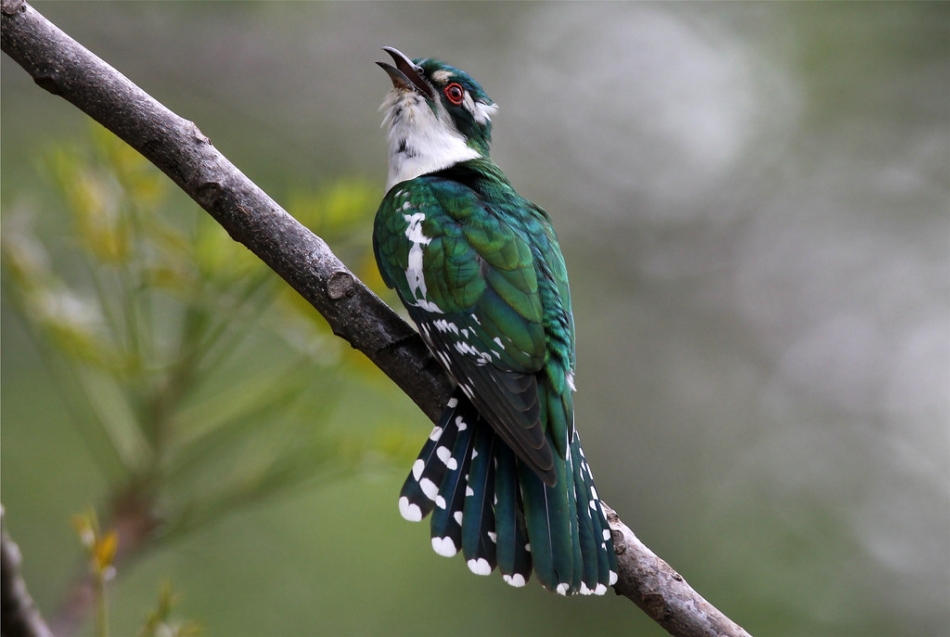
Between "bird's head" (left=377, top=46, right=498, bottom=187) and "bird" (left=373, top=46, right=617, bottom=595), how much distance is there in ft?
1.06

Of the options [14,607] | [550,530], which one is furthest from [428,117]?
[14,607]

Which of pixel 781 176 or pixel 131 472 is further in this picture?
pixel 781 176

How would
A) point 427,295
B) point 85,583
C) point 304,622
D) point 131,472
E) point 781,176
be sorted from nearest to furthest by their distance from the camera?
point 85,583 → point 131,472 → point 427,295 → point 304,622 → point 781,176

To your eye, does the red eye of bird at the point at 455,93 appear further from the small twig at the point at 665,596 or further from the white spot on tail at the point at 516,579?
the small twig at the point at 665,596

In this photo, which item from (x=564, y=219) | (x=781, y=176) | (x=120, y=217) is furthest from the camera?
(x=781, y=176)

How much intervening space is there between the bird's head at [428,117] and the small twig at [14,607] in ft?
7.34

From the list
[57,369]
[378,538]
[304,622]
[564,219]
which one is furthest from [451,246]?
[564,219]

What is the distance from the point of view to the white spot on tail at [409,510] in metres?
2.53

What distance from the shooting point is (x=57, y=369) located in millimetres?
2520

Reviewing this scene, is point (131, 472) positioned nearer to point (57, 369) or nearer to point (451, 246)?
point (57, 369)

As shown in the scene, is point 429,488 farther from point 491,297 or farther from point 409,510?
point 491,297

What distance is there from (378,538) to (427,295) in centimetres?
241

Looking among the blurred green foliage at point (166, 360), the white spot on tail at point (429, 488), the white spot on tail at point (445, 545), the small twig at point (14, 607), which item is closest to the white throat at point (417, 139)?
the blurred green foliage at point (166, 360)

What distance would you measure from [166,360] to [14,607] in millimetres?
767
